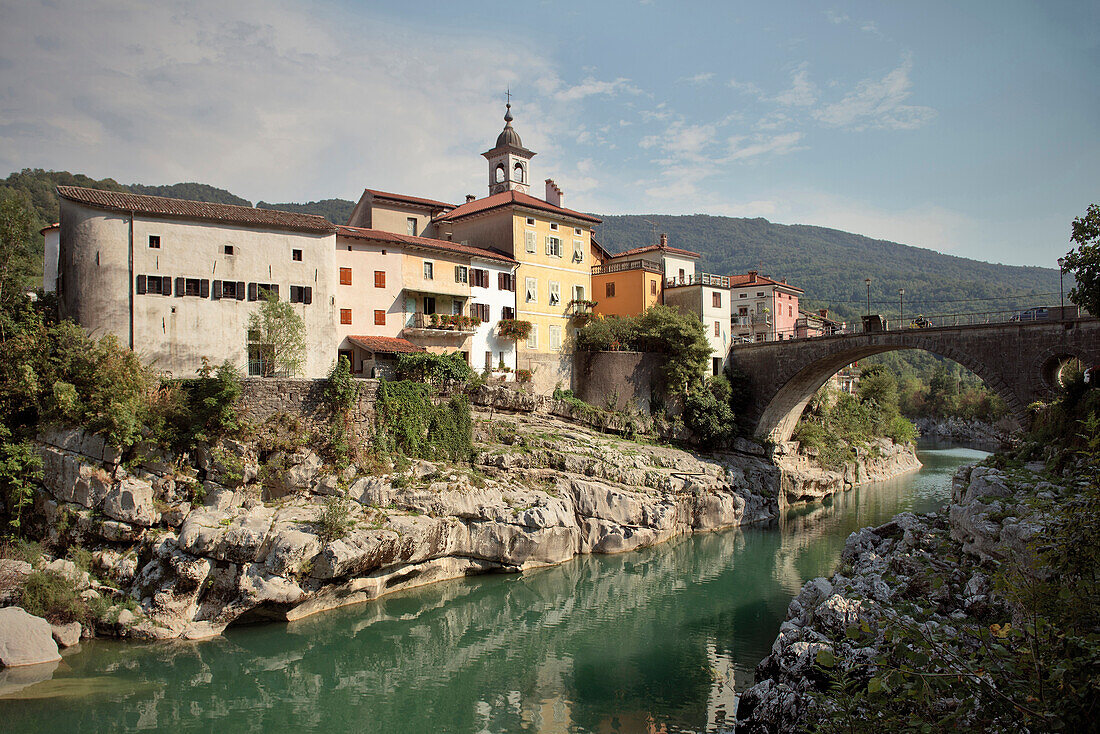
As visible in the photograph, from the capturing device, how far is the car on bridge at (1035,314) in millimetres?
33812

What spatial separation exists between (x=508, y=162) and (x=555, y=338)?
1894cm

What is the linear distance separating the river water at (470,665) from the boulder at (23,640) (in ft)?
2.29

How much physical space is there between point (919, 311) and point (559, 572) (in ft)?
528

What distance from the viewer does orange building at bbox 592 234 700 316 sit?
49669 mm

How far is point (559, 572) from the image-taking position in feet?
98.9

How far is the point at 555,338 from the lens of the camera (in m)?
44.9

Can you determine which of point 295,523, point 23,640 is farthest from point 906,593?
point 23,640

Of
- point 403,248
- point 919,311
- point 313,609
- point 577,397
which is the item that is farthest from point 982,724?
point 919,311

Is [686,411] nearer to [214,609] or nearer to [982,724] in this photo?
[214,609]

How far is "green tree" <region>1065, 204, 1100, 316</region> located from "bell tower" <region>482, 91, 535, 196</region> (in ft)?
137

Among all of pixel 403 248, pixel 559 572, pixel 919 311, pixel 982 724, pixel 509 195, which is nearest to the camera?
pixel 982 724

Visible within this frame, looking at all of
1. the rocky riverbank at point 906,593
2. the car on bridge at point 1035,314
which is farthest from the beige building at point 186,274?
the car on bridge at point 1035,314

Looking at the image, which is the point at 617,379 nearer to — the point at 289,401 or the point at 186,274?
the point at 289,401

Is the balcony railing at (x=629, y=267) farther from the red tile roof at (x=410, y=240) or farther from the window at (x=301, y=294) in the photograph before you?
the window at (x=301, y=294)
